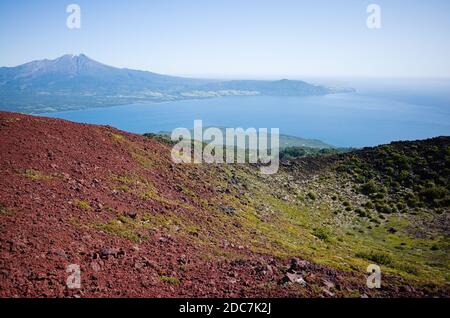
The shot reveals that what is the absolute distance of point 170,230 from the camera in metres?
17.4

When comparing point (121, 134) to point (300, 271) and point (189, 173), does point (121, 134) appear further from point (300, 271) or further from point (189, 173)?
point (300, 271)

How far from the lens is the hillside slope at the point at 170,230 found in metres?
11.8

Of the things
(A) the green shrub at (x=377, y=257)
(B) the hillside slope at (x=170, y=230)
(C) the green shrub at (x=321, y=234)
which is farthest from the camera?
(C) the green shrub at (x=321, y=234)

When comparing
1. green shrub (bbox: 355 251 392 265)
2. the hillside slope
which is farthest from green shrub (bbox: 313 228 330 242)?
green shrub (bbox: 355 251 392 265)

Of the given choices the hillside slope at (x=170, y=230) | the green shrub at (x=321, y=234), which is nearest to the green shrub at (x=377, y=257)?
the hillside slope at (x=170, y=230)

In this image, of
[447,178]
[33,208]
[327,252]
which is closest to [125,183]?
[33,208]

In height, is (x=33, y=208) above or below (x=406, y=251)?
above

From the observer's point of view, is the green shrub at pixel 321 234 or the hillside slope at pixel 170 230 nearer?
the hillside slope at pixel 170 230

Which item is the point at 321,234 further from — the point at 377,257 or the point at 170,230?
the point at 170,230

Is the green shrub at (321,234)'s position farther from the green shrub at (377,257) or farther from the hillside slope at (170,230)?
the green shrub at (377,257)

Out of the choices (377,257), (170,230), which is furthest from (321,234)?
(170,230)

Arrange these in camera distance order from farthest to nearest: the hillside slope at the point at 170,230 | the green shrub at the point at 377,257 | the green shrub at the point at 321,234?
the green shrub at the point at 321,234 → the green shrub at the point at 377,257 → the hillside slope at the point at 170,230

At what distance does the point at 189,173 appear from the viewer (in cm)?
2973
